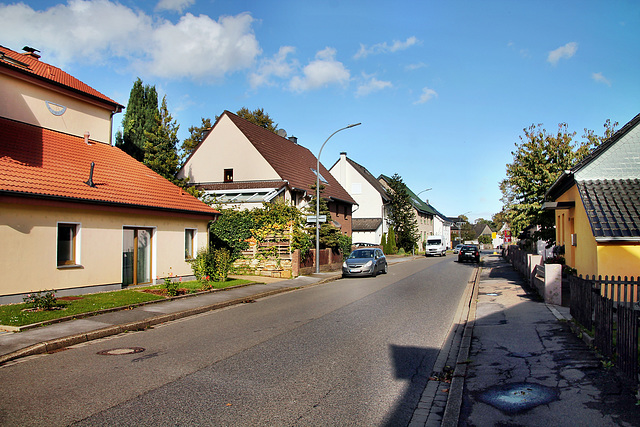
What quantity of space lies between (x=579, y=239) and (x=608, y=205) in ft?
8.79

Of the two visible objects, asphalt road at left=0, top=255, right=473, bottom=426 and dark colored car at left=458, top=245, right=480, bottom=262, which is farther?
dark colored car at left=458, top=245, right=480, bottom=262

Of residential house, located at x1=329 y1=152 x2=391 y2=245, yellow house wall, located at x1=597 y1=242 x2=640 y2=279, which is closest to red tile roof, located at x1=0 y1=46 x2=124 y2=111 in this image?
yellow house wall, located at x1=597 y1=242 x2=640 y2=279

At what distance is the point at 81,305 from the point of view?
1201cm

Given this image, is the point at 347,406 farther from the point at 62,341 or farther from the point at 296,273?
the point at 296,273

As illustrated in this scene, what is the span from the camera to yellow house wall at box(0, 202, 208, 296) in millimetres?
12250

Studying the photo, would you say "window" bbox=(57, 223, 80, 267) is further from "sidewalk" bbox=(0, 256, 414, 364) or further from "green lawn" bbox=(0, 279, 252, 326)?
"sidewalk" bbox=(0, 256, 414, 364)

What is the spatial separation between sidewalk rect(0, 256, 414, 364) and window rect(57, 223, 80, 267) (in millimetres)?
3048

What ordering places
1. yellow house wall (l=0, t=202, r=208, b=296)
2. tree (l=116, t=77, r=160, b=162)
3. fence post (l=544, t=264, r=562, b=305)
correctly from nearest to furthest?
yellow house wall (l=0, t=202, r=208, b=296)
fence post (l=544, t=264, r=562, b=305)
tree (l=116, t=77, r=160, b=162)

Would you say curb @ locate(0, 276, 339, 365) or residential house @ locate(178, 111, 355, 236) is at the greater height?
residential house @ locate(178, 111, 355, 236)

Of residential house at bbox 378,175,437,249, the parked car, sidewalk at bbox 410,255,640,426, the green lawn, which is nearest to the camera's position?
sidewalk at bbox 410,255,640,426

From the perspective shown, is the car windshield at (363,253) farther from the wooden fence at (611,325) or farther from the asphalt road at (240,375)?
the wooden fence at (611,325)

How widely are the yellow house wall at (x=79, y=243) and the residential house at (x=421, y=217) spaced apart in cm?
4539

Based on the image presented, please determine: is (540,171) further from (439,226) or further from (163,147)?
(439,226)

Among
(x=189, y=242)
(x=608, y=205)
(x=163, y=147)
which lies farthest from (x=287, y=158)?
(x=608, y=205)
